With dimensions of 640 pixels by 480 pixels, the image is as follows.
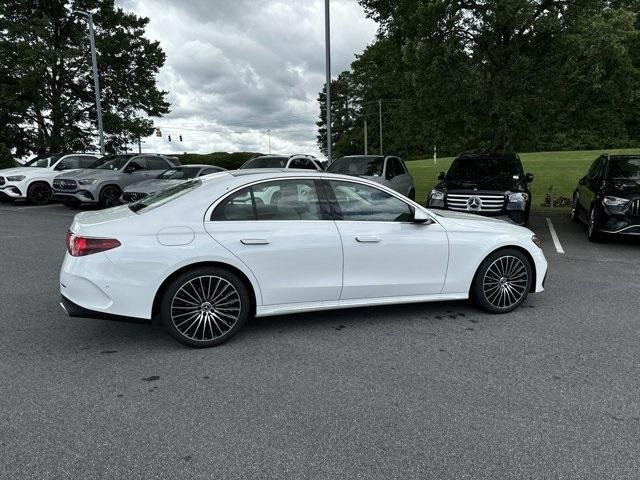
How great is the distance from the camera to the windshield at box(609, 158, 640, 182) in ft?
31.4

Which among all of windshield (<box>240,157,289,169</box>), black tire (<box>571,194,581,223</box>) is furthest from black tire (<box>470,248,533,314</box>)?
windshield (<box>240,157,289,169</box>)

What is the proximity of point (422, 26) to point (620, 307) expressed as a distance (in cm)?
Answer: 905

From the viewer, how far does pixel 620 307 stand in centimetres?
544

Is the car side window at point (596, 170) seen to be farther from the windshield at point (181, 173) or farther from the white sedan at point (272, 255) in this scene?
the windshield at point (181, 173)

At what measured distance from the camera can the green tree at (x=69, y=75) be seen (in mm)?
25078

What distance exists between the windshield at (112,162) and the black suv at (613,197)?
1286 centimetres

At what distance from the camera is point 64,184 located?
47.3ft

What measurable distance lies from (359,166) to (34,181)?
10.7 meters

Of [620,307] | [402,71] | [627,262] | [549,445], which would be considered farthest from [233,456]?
[402,71]

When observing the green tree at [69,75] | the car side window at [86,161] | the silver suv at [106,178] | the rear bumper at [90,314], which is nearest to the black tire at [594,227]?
the rear bumper at [90,314]

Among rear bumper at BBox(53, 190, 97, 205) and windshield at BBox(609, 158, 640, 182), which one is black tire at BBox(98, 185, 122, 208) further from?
windshield at BBox(609, 158, 640, 182)

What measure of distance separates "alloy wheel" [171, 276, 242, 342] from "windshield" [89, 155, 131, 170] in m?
12.6

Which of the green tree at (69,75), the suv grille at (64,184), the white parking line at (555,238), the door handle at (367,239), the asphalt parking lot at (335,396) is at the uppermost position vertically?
the green tree at (69,75)

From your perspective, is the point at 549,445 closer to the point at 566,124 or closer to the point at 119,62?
the point at 566,124
